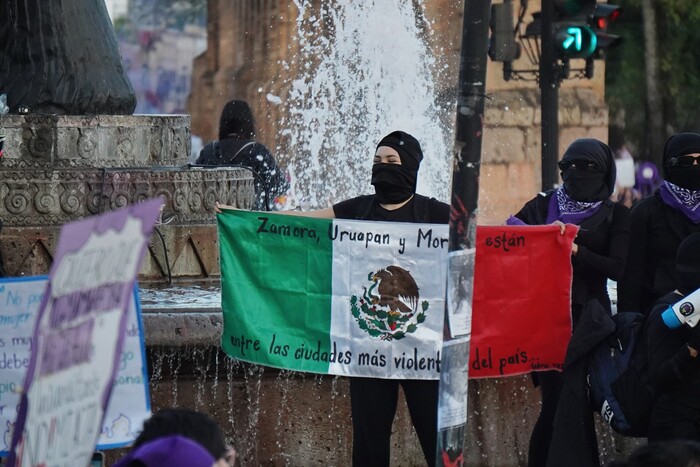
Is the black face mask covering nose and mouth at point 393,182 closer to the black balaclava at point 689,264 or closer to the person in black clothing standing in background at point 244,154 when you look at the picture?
the black balaclava at point 689,264

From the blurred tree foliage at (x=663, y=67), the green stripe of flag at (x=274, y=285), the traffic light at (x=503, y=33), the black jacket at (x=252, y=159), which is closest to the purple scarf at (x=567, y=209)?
the green stripe of flag at (x=274, y=285)

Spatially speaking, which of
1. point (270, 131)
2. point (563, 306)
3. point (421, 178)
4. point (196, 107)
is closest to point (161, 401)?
point (563, 306)

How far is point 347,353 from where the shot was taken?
7492mm

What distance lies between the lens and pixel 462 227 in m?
6.00

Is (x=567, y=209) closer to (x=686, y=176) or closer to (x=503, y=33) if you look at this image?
(x=686, y=176)

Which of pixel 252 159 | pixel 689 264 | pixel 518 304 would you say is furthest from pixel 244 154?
pixel 689 264

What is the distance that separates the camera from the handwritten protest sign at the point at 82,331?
4066 millimetres

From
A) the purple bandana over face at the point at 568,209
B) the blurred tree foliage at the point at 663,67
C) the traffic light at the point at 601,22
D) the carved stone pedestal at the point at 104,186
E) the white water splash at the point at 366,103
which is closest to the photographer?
the purple bandana over face at the point at 568,209

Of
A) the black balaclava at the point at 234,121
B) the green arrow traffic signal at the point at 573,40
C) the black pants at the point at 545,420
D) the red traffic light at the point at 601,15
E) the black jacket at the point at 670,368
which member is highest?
the red traffic light at the point at 601,15

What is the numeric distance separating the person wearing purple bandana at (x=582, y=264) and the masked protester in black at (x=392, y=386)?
57 centimetres

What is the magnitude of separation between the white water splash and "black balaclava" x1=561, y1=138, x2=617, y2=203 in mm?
11508

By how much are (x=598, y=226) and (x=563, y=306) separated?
1.31 feet

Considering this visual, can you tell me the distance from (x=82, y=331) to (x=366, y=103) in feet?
65.6

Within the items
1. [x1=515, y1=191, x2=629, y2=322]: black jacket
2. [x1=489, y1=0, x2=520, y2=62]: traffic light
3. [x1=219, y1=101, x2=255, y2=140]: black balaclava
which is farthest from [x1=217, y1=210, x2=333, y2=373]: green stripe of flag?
[x1=489, y1=0, x2=520, y2=62]: traffic light
